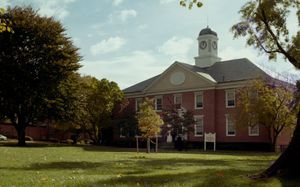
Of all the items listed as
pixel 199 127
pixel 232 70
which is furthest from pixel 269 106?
pixel 199 127

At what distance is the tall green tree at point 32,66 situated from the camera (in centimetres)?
3922

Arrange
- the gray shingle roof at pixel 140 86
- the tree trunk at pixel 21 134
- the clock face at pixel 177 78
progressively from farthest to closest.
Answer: the gray shingle roof at pixel 140 86 → the clock face at pixel 177 78 → the tree trunk at pixel 21 134

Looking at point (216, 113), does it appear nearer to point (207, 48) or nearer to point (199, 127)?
point (199, 127)

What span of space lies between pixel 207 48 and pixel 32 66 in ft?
84.9

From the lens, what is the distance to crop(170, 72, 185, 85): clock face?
5484 cm

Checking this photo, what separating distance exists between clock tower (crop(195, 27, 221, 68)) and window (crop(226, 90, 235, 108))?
773 centimetres

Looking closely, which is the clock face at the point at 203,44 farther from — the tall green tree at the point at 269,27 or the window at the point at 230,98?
the tall green tree at the point at 269,27

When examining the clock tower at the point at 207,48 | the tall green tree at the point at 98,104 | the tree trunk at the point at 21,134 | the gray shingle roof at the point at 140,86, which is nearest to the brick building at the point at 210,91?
the clock tower at the point at 207,48

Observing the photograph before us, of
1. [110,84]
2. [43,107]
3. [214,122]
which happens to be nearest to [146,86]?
[110,84]

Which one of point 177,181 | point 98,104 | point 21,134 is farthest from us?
point 98,104

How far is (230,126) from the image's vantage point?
50719mm

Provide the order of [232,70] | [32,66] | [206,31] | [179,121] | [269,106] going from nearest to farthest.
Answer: [32,66]
[269,106]
[179,121]
[232,70]
[206,31]

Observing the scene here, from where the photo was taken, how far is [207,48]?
59.1m

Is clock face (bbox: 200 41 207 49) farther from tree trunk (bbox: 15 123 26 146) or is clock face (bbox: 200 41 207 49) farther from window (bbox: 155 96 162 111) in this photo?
tree trunk (bbox: 15 123 26 146)
